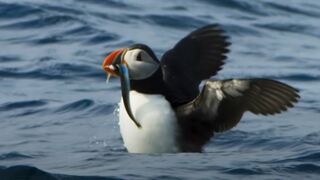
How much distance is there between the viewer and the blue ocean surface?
7305 mm

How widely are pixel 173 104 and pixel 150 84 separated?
0.76 ft

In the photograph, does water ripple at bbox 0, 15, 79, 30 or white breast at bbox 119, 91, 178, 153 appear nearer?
white breast at bbox 119, 91, 178, 153

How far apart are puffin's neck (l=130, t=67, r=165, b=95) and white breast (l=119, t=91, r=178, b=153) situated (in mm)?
84

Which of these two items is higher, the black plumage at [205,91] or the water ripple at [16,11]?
the black plumage at [205,91]

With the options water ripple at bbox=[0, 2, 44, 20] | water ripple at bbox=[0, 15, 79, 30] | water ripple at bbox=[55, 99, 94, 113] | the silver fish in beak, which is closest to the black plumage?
the silver fish in beak

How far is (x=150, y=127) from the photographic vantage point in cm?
779

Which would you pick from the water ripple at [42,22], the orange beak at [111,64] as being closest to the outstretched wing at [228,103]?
the orange beak at [111,64]

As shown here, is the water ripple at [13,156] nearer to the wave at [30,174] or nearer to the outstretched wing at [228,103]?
the wave at [30,174]

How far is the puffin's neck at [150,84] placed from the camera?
790cm

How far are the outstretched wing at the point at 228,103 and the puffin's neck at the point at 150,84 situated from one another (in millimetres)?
227

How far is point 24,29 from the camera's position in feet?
45.9

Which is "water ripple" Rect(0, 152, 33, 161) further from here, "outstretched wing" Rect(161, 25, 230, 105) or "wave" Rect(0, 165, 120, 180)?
"outstretched wing" Rect(161, 25, 230, 105)

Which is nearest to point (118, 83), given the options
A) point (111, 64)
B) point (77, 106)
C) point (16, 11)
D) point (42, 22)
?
point (77, 106)

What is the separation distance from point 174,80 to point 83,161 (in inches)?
51.9
